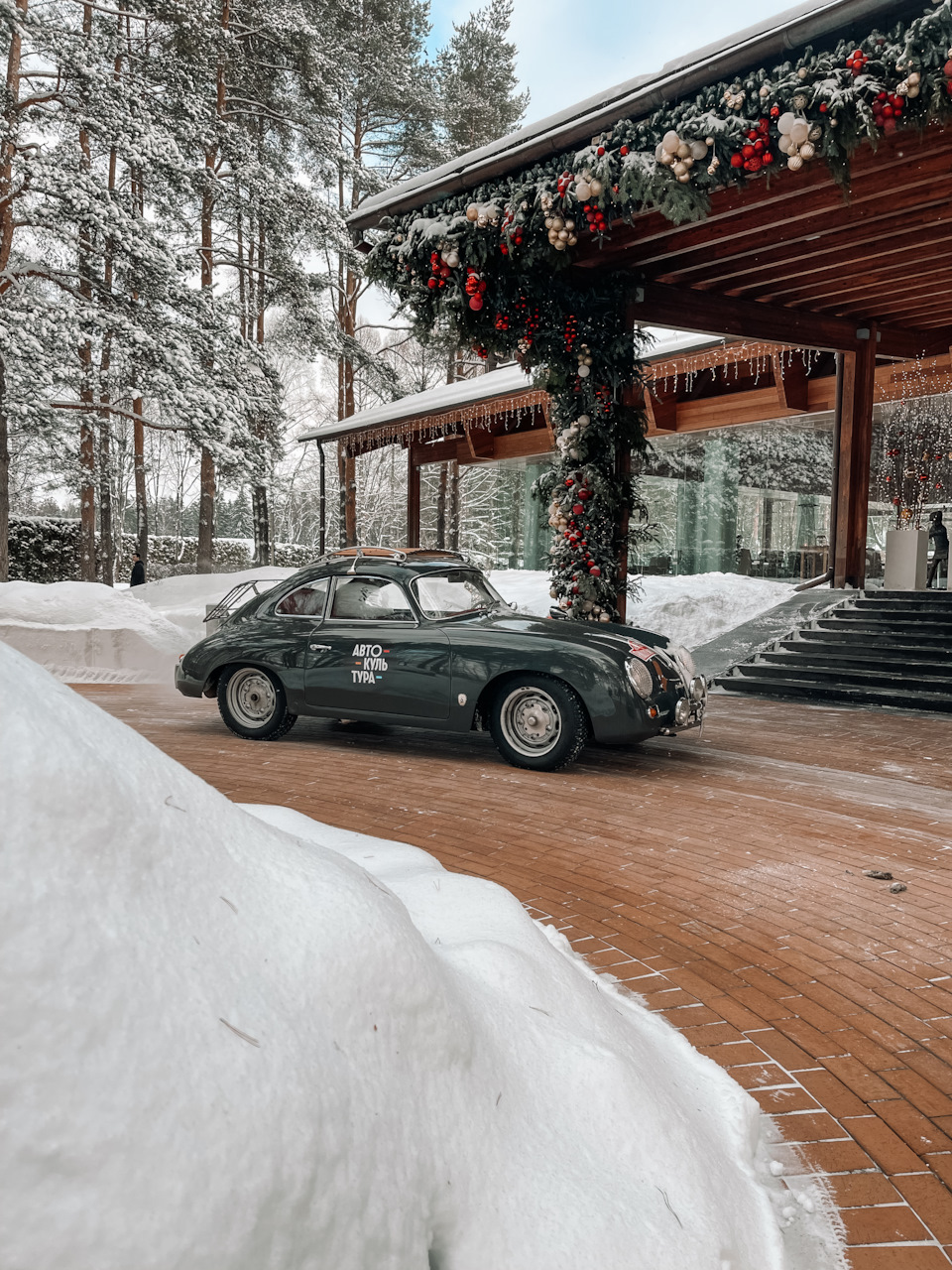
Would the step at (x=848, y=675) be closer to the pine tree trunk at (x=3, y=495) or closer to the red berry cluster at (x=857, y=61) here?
the red berry cluster at (x=857, y=61)

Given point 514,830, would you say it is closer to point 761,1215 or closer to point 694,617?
point 761,1215

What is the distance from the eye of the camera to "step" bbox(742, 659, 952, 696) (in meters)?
10.2

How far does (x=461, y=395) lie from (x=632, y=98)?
10.4 metres

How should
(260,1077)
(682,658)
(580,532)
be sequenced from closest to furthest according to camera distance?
(260,1077), (682,658), (580,532)

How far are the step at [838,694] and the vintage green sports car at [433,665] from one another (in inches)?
157

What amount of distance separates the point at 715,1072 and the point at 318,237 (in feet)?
76.0

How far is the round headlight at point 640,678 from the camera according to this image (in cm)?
644

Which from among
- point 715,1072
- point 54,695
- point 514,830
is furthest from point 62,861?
point 514,830

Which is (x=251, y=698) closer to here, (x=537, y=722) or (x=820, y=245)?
(x=537, y=722)

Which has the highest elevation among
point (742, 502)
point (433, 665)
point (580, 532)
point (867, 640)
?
point (742, 502)

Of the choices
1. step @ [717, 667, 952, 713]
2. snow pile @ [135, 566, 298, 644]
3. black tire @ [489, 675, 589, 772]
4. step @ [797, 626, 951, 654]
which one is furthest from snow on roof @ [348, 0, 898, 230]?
snow pile @ [135, 566, 298, 644]

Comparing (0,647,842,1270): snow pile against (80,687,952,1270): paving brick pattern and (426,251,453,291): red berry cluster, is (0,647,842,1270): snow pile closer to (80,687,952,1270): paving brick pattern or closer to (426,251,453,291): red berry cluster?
(80,687,952,1270): paving brick pattern

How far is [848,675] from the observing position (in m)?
10.8

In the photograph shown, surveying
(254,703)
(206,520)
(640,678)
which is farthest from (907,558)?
(206,520)
